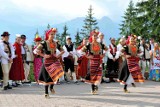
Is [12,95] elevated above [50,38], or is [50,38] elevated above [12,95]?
[50,38]

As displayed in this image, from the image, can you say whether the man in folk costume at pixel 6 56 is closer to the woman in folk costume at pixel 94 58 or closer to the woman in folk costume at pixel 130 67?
the woman in folk costume at pixel 94 58

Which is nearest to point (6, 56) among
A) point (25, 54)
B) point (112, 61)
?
point (25, 54)

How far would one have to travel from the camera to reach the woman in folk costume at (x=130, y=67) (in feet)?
38.8

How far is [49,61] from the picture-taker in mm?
10719

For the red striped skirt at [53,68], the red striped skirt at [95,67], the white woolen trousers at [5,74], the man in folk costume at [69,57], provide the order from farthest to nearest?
the man in folk costume at [69,57]
the white woolen trousers at [5,74]
the red striped skirt at [95,67]
the red striped skirt at [53,68]

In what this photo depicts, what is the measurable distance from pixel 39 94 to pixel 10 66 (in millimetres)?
2348

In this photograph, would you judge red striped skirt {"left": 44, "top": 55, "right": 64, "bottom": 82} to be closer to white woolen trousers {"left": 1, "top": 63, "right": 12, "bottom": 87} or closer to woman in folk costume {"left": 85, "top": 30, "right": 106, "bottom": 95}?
woman in folk costume {"left": 85, "top": 30, "right": 106, "bottom": 95}

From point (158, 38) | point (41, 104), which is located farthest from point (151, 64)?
point (158, 38)

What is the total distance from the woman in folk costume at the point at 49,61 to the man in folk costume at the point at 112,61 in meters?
5.37

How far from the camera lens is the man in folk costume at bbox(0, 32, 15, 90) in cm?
1248

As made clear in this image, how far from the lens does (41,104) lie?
9250mm

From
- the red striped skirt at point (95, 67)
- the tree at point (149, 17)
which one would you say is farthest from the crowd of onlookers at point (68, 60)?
the tree at point (149, 17)

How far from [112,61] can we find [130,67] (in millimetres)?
4131

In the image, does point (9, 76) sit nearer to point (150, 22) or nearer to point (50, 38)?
point (50, 38)
